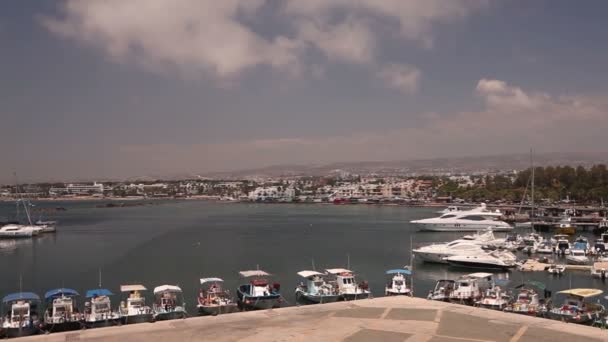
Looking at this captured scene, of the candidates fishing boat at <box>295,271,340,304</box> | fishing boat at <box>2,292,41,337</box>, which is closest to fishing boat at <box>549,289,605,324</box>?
fishing boat at <box>295,271,340,304</box>

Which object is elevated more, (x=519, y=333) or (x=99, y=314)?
(x=519, y=333)

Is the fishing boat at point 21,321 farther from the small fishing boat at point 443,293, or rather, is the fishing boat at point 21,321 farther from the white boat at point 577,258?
the white boat at point 577,258

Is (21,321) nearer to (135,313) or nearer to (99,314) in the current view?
(99,314)

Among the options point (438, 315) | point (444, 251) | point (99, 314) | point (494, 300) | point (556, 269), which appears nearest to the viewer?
point (438, 315)

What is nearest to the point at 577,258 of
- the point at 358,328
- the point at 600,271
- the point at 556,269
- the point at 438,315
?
the point at 556,269

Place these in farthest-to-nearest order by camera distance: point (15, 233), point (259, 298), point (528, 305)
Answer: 1. point (15, 233)
2. point (259, 298)
3. point (528, 305)

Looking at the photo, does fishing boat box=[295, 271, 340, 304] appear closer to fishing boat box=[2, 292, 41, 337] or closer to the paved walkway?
the paved walkway

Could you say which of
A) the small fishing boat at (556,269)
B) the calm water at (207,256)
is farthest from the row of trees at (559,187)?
the small fishing boat at (556,269)

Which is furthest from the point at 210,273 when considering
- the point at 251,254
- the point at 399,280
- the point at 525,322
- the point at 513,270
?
the point at 525,322
